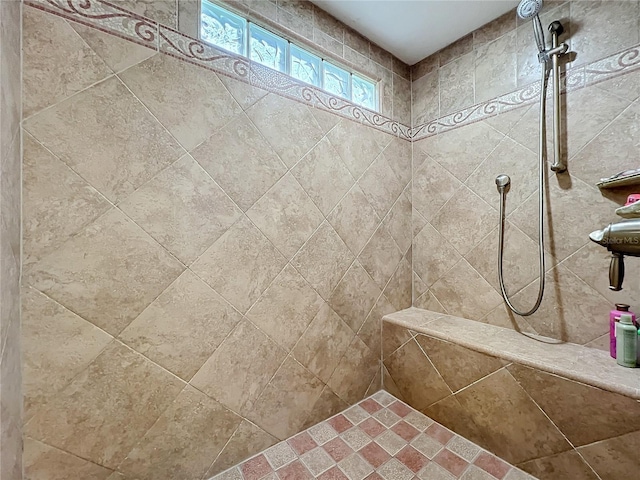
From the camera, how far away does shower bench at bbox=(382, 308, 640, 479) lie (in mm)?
910

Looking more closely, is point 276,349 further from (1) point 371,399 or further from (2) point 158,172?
(2) point 158,172

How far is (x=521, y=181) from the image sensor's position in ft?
4.50

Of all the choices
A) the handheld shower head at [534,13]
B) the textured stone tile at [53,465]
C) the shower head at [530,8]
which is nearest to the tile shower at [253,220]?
the textured stone tile at [53,465]

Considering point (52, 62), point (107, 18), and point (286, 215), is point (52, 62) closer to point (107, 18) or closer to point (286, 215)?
point (107, 18)

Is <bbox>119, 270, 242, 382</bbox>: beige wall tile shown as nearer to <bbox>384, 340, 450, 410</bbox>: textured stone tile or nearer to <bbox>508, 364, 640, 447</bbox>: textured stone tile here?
<bbox>384, 340, 450, 410</bbox>: textured stone tile

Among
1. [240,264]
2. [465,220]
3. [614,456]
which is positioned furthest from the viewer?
[465,220]

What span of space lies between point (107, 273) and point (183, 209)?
316 mm

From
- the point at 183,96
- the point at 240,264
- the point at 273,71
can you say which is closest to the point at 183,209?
the point at 240,264

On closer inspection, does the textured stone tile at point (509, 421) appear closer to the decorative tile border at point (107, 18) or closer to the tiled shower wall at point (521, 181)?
the tiled shower wall at point (521, 181)

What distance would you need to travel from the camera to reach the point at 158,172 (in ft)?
3.10

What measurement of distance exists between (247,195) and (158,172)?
33cm

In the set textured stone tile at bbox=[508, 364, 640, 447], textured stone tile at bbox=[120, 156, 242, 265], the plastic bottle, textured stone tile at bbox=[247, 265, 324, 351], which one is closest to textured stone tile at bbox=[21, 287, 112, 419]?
textured stone tile at bbox=[120, 156, 242, 265]

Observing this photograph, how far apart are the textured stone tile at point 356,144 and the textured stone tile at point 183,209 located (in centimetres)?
70

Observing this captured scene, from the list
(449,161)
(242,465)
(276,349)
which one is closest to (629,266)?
(449,161)
